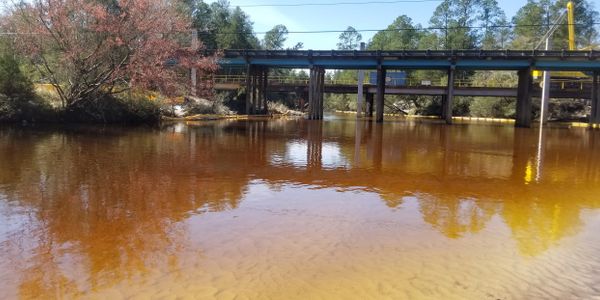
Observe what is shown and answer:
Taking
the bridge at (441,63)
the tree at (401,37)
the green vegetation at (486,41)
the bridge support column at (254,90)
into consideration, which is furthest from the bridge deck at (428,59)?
the tree at (401,37)

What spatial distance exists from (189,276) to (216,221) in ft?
7.56

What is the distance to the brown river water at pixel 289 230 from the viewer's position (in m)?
4.89

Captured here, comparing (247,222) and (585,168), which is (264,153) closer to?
(247,222)

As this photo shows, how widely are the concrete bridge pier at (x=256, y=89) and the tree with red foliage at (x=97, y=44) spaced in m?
22.7

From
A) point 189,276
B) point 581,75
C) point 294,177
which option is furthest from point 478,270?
point 581,75

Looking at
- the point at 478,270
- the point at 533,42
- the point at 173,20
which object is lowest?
the point at 478,270

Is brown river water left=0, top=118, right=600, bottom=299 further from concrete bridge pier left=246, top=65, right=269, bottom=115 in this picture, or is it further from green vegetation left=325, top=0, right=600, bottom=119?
green vegetation left=325, top=0, right=600, bottom=119

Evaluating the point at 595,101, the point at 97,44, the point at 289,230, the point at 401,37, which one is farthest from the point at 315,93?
the point at 401,37

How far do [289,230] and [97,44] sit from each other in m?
21.9

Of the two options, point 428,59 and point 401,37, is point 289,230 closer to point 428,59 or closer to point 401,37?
point 428,59

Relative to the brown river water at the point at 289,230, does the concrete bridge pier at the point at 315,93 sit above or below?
above

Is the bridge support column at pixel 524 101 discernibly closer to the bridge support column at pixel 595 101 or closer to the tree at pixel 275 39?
the bridge support column at pixel 595 101

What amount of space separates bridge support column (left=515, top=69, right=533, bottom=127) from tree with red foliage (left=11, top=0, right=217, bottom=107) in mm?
32457

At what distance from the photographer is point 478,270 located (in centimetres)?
546
